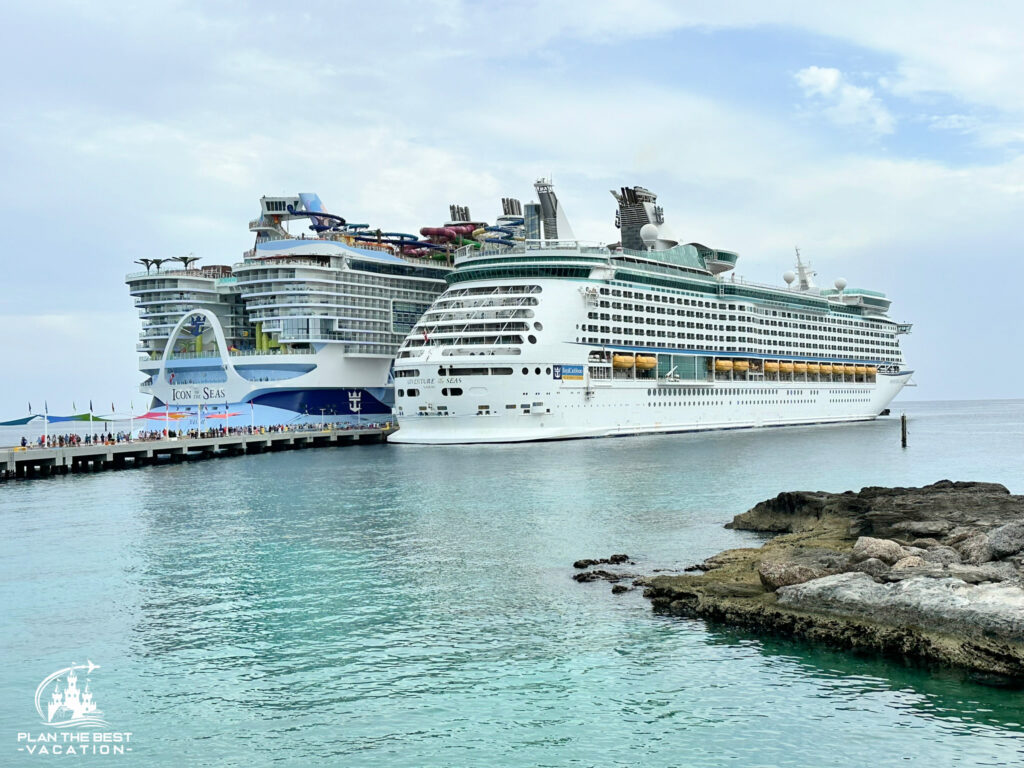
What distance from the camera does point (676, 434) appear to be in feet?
260

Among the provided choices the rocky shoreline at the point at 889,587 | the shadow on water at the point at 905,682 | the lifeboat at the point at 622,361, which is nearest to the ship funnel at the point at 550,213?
the lifeboat at the point at 622,361

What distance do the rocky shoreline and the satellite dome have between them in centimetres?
6330

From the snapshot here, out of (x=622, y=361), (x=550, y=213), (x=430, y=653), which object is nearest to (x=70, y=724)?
(x=430, y=653)

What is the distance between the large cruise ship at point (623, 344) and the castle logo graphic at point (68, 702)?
1840 inches

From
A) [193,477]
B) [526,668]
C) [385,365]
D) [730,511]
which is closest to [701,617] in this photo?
[526,668]

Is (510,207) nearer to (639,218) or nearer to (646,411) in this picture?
(639,218)

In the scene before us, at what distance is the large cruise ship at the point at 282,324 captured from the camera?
77.6 m

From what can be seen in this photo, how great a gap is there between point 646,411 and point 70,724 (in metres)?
64.1

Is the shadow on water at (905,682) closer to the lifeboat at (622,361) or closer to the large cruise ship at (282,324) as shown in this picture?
the lifeboat at (622,361)

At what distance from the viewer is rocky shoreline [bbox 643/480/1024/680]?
53.8 ft

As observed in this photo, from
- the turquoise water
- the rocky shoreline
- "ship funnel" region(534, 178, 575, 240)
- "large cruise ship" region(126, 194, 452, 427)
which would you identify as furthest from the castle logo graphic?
"ship funnel" region(534, 178, 575, 240)

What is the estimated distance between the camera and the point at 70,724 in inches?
586

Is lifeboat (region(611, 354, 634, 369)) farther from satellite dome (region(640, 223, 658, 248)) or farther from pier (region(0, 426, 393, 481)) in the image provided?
pier (region(0, 426, 393, 481))

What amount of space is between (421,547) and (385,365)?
189ft
